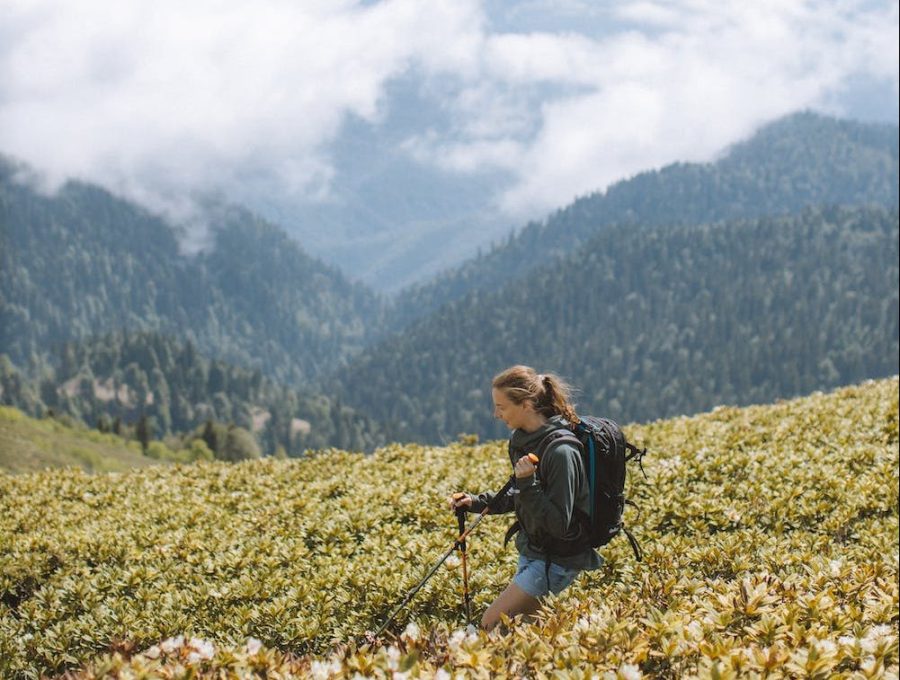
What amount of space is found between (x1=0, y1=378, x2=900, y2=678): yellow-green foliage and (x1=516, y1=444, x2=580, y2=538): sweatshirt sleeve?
872 mm

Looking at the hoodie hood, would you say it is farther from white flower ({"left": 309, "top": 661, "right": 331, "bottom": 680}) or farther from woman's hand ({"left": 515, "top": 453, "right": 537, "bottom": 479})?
white flower ({"left": 309, "top": 661, "right": 331, "bottom": 680})

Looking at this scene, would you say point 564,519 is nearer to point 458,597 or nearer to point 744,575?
point 458,597

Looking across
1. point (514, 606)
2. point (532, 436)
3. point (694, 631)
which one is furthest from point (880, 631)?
point (532, 436)

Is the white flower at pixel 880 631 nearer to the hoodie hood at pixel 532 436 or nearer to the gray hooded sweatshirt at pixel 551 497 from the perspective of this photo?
the gray hooded sweatshirt at pixel 551 497

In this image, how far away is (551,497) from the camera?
291 inches

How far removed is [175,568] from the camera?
35.0 ft

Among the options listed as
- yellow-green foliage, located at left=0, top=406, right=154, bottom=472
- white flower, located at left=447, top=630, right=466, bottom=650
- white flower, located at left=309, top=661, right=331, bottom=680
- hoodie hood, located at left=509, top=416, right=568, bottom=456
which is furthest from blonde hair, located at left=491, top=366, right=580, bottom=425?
yellow-green foliage, located at left=0, top=406, right=154, bottom=472

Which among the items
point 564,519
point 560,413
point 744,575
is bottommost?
point 744,575

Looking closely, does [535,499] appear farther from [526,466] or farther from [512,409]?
[512,409]

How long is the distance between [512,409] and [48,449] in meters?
60.4

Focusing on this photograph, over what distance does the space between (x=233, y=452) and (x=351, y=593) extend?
5452 inches

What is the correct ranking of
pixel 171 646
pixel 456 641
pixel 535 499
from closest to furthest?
1. pixel 456 641
2. pixel 171 646
3. pixel 535 499

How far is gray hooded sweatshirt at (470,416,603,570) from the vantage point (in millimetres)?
7355

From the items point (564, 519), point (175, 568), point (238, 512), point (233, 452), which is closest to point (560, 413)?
point (564, 519)
